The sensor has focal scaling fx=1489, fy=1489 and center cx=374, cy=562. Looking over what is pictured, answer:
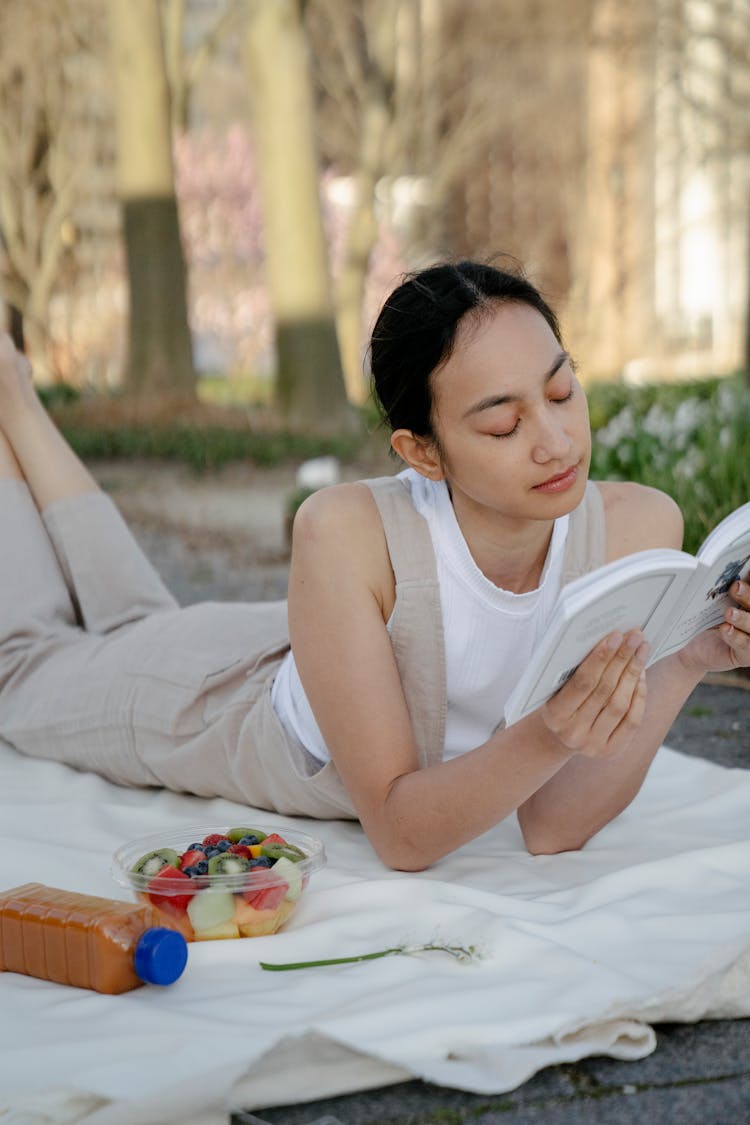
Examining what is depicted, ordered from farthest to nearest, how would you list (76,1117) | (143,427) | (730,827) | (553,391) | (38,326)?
(38,326)
(143,427)
(730,827)
(553,391)
(76,1117)

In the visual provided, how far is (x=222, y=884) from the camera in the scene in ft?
7.59

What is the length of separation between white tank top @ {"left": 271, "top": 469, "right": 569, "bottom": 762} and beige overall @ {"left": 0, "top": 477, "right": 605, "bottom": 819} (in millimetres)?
31

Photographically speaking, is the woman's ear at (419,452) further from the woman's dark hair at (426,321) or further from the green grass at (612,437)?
the green grass at (612,437)

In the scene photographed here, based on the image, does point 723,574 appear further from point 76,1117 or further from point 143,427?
point 143,427

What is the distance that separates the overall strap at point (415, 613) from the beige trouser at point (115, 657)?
0.47 metres

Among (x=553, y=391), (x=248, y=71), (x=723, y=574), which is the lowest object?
(x=723, y=574)

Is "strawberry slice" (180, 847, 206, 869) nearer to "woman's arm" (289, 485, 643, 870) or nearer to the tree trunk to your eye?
"woman's arm" (289, 485, 643, 870)

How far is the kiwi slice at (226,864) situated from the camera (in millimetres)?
2340

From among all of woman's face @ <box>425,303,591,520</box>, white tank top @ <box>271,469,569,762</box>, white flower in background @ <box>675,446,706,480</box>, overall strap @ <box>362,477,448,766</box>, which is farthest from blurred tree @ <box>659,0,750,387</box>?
woman's face @ <box>425,303,591,520</box>

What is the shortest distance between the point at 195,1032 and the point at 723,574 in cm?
107

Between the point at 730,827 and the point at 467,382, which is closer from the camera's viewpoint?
the point at 467,382

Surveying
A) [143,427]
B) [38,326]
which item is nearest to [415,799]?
[143,427]

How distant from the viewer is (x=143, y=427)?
10461 millimetres

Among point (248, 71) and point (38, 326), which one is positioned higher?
point (248, 71)
